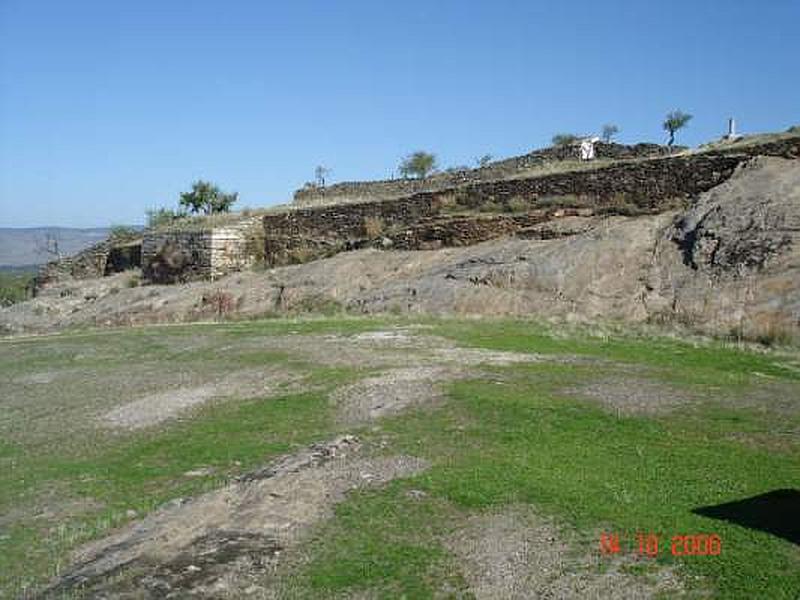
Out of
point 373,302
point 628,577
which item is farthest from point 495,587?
point 373,302

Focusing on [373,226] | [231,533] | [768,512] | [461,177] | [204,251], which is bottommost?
[231,533]

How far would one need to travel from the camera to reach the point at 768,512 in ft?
19.1

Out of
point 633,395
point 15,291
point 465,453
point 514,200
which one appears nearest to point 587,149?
point 514,200

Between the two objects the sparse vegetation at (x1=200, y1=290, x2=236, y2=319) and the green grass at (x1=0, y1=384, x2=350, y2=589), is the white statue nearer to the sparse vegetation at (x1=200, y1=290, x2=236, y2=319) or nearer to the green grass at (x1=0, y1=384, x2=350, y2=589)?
the sparse vegetation at (x1=200, y1=290, x2=236, y2=319)

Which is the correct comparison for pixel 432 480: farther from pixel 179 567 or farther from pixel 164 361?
pixel 164 361

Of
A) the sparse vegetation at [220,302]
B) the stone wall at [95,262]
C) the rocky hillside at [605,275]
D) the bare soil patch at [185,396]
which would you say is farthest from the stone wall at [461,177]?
the bare soil patch at [185,396]

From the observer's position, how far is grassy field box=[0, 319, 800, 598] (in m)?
5.57

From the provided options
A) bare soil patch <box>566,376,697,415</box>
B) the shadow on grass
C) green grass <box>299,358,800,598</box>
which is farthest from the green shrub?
the shadow on grass

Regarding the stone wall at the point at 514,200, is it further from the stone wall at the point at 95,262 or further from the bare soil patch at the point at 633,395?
the bare soil patch at the point at 633,395

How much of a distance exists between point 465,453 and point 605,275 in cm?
913

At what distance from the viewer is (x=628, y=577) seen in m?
5.04

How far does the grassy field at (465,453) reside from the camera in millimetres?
5570
